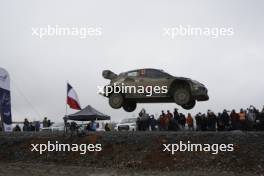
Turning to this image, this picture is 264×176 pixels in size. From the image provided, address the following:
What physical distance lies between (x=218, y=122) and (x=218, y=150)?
288 centimetres

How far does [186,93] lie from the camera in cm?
2033

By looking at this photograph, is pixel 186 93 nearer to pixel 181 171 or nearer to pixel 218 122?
pixel 181 171

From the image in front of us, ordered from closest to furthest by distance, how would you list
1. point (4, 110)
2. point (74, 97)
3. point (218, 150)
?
point (218, 150) → point (4, 110) → point (74, 97)

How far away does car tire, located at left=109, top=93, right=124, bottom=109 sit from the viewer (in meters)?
21.2

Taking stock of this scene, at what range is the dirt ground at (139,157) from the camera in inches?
830

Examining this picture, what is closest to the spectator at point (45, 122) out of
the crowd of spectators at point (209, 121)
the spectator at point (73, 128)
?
the spectator at point (73, 128)

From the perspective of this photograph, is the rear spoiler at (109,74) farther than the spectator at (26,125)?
No

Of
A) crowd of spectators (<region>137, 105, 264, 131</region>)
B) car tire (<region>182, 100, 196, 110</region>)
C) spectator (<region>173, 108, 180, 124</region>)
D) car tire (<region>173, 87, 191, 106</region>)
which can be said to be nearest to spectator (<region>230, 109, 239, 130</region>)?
crowd of spectators (<region>137, 105, 264, 131</region>)

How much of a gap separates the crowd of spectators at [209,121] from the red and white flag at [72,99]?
157 inches

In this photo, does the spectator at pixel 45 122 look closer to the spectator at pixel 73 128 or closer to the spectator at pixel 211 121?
the spectator at pixel 73 128

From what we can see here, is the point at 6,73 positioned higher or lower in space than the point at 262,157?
higher

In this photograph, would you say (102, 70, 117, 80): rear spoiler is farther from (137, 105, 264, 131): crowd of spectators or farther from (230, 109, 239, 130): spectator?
(230, 109, 239, 130): spectator

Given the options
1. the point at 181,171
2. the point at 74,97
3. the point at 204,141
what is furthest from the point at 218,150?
the point at 74,97

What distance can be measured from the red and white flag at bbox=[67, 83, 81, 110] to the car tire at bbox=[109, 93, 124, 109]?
21.3ft
